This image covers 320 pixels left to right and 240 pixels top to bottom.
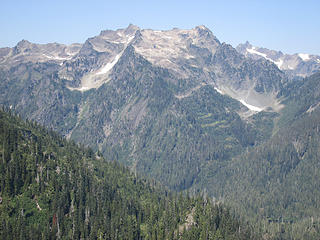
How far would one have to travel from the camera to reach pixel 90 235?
654 feet

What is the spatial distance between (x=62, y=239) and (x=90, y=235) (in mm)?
13552

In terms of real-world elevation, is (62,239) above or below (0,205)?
below

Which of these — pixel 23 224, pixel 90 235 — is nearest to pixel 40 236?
pixel 23 224

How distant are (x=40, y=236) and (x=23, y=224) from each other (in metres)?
10.9

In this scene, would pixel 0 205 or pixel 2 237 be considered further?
pixel 0 205

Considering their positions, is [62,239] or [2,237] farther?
[62,239]

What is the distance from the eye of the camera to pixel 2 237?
181m

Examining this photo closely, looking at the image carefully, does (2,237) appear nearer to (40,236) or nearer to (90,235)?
(40,236)

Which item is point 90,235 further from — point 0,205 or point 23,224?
point 0,205

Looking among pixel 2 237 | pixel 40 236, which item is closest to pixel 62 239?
pixel 40 236

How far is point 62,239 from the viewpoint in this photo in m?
195

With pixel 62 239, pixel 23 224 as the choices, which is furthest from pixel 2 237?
pixel 62 239

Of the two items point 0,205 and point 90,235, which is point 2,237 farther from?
point 90,235

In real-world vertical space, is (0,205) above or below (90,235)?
above
